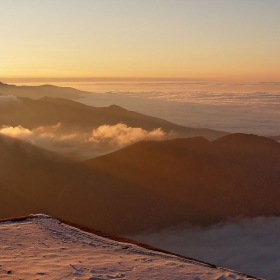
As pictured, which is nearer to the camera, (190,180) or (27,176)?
(27,176)

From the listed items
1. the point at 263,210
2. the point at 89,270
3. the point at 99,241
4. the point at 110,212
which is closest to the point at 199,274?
the point at 89,270

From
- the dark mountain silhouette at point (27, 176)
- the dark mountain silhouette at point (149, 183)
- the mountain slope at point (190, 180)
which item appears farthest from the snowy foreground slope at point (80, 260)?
the mountain slope at point (190, 180)

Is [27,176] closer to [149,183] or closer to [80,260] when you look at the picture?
[149,183]

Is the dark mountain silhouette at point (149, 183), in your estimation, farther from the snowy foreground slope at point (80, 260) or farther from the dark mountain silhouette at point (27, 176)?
the snowy foreground slope at point (80, 260)

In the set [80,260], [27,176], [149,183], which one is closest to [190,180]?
[149,183]

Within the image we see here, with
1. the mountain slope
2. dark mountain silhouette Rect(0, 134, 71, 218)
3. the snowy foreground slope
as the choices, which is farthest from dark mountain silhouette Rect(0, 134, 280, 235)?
the snowy foreground slope

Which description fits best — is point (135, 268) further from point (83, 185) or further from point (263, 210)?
point (263, 210)
